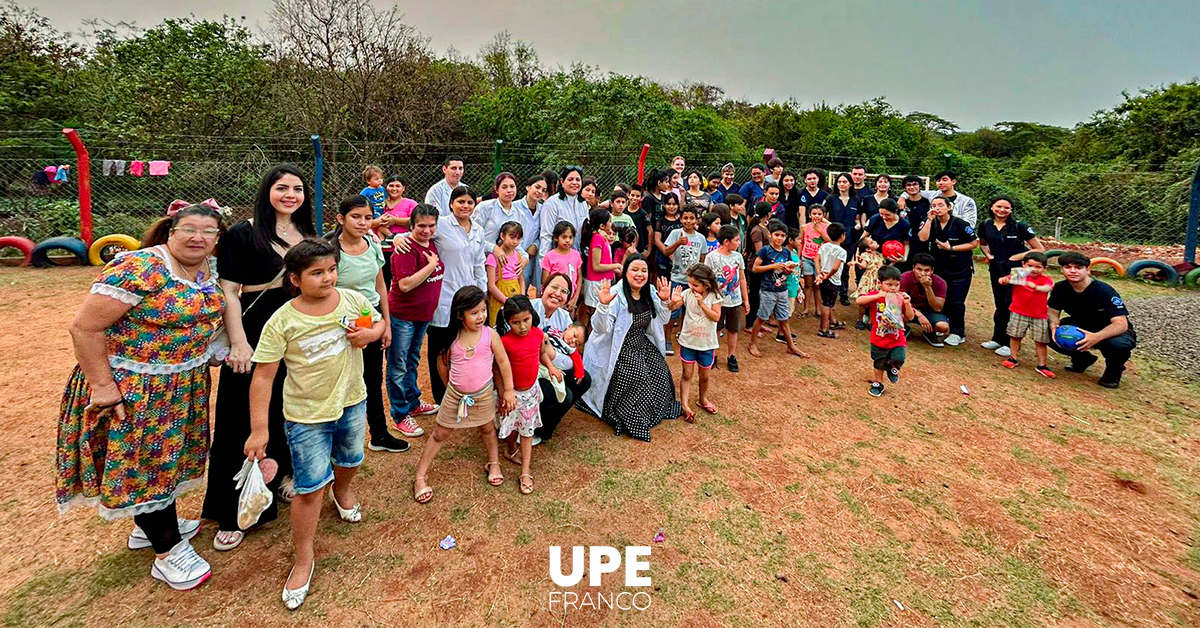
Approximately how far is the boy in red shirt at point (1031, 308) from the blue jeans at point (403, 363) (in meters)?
5.66

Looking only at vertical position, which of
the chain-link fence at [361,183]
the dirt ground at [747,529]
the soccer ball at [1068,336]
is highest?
the chain-link fence at [361,183]

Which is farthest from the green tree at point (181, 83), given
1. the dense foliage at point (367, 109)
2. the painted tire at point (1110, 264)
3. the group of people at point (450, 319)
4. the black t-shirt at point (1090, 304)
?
the painted tire at point (1110, 264)

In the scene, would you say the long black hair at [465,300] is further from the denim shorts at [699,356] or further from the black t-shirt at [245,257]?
the denim shorts at [699,356]

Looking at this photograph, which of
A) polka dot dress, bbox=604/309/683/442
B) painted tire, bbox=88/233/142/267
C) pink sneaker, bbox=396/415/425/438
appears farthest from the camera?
painted tire, bbox=88/233/142/267

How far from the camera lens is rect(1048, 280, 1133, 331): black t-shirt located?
16.3 ft

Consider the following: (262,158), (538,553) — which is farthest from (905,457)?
(262,158)

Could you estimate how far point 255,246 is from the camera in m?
2.48

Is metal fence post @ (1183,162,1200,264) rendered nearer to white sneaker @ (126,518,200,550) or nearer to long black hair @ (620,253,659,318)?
long black hair @ (620,253,659,318)

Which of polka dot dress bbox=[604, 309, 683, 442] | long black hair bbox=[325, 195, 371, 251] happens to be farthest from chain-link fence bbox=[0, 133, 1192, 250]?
long black hair bbox=[325, 195, 371, 251]

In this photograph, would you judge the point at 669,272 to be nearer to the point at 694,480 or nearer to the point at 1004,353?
the point at 694,480

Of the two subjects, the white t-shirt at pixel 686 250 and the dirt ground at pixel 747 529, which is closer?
the dirt ground at pixel 747 529

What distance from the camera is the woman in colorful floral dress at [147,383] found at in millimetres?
2088

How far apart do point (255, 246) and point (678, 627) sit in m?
2.53

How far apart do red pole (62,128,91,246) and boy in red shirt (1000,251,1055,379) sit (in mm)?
12060
